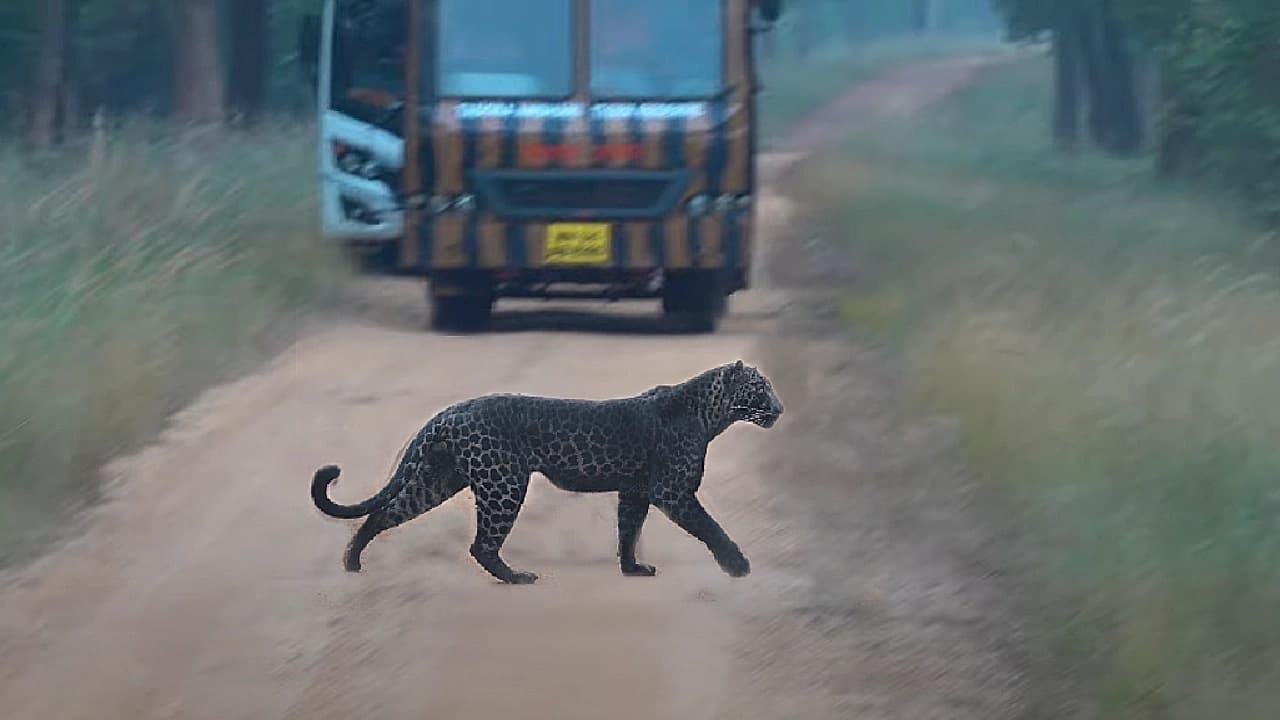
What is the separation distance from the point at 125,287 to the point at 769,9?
4.57m

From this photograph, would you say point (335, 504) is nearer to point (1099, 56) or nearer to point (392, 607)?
point (392, 607)

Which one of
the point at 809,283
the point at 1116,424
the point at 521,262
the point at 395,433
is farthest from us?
the point at 809,283

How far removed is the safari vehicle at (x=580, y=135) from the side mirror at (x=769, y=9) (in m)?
0.02

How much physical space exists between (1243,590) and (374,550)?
10.6 ft

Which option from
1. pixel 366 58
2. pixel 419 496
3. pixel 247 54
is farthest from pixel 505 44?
pixel 247 54

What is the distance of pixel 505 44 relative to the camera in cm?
1597

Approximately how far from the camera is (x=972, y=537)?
9.30 metres

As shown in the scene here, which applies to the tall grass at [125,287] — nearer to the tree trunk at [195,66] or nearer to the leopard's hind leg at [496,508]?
the leopard's hind leg at [496,508]

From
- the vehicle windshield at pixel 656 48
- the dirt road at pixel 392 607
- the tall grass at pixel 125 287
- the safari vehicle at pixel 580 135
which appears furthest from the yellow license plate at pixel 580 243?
the dirt road at pixel 392 607

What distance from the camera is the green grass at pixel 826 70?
211 ft

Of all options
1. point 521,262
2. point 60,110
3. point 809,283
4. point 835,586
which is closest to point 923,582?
point 835,586

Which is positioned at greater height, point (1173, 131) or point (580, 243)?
point (580, 243)

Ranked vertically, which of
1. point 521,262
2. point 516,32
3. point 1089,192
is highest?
point 516,32

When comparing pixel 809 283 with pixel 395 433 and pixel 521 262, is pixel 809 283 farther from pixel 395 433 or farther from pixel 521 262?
pixel 395 433
